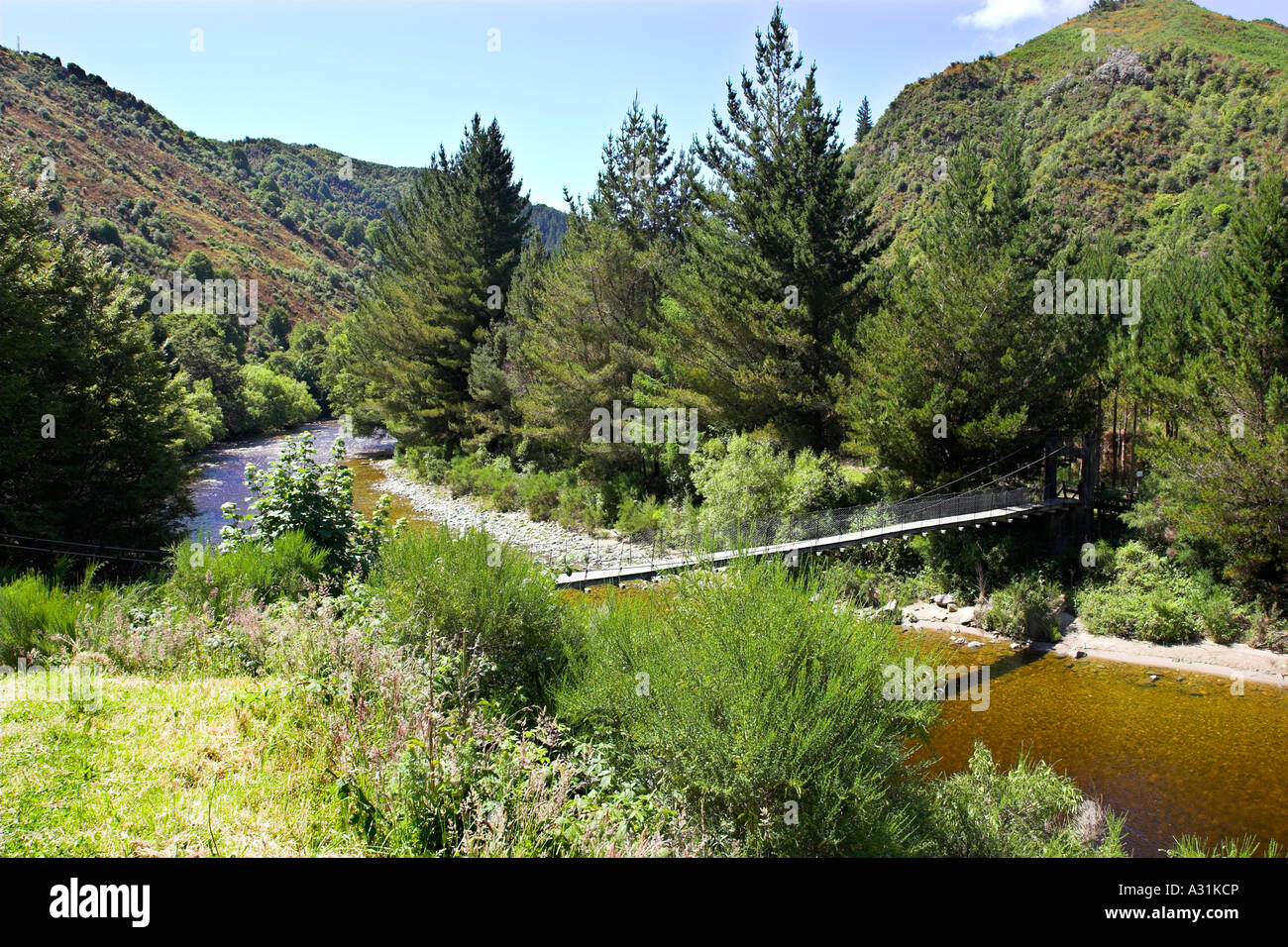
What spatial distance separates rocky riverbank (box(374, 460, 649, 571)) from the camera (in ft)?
76.4

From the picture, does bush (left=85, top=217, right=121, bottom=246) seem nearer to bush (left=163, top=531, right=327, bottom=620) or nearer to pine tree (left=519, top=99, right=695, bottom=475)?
pine tree (left=519, top=99, right=695, bottom=475)

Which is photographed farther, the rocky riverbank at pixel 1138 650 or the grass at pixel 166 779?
the rocky riverbank at pixel 1138 650

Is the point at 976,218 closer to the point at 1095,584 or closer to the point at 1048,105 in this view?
the point at 1095,584

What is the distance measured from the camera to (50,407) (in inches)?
516

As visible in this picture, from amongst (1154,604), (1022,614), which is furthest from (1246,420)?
(1022,614)

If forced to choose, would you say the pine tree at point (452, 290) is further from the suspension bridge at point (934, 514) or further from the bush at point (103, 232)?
the bush at point (103, 232)

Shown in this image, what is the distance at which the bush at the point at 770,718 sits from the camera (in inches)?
195

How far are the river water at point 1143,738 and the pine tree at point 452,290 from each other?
92.2 ft

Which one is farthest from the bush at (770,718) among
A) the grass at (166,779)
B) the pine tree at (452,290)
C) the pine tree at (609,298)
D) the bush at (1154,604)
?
the pine tree at (452,290)

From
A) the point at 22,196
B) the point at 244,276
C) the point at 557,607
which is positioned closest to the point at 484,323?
the point at 22,196

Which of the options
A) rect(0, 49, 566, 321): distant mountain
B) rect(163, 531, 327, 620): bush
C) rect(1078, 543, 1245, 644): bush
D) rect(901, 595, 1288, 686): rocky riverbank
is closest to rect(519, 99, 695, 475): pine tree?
rect(901, 595, 1288, 686): rocky riverbank

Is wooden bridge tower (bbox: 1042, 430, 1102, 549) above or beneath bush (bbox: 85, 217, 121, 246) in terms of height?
beneath

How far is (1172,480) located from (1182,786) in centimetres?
864

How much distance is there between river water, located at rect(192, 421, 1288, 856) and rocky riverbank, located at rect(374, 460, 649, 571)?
33.3 ft
